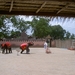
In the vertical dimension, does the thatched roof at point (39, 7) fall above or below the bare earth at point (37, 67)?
above

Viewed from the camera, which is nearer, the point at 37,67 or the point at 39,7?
the point at 39,7

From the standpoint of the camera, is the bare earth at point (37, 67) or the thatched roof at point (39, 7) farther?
the bare earth at point (37, 67)

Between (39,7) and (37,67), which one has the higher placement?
(39,7)

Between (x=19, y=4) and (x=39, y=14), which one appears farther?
(x=39, y=14)

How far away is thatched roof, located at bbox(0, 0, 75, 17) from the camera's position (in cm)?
421

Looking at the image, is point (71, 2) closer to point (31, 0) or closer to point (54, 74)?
point (31, 0)

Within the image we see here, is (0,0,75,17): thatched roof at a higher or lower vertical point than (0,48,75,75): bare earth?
higher

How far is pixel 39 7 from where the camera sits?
15.4ft

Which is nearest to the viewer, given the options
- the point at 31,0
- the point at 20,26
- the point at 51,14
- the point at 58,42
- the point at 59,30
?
the point at 31,0

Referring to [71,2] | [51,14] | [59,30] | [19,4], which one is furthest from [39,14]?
[59,30]

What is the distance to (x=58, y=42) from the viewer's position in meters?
48.7

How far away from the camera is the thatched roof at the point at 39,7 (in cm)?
421

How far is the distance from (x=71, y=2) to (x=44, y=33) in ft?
191

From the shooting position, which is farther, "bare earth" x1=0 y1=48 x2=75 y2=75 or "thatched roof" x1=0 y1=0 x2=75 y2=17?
"bare earth" x1=0 y1=48 x2=75 y2=75
